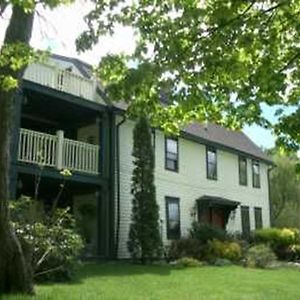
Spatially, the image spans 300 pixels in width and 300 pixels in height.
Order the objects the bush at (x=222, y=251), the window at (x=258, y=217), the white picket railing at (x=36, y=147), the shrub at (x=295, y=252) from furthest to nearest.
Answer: the window at (x=258, y=217) → the shrub at (x=295, y=252) → the bush at (x=222, y=251) → the white picket railing at (x=36, y=147)

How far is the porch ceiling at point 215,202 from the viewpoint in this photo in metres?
30.2

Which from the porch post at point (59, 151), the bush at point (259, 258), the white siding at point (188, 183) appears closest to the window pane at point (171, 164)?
the white siding at point (188, 183)

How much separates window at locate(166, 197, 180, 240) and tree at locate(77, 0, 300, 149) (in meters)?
16.3

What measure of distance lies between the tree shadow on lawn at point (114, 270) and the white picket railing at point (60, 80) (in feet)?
21.1

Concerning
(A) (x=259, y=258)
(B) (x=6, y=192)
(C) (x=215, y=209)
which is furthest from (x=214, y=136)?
(B) (x=6, y=192)

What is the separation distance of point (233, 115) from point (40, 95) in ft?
37.6

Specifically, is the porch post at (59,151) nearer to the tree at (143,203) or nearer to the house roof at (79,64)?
the tree at (143,203)

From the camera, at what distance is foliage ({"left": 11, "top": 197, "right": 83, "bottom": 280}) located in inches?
603

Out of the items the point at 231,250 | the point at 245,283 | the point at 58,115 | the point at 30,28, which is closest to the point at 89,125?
the point at 58,115

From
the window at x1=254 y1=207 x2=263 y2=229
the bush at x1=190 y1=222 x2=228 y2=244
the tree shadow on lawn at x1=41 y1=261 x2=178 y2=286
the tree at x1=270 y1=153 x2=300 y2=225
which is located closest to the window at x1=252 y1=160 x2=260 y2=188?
the window at x1=254 y1=207 x2=263 y2=229

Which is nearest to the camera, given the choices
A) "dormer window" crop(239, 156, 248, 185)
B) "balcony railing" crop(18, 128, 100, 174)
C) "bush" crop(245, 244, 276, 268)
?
"balcony railing" crop(18, 128, 100, 174)

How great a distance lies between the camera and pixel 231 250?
2553 centimetres

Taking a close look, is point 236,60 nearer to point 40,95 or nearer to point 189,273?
point 189,273

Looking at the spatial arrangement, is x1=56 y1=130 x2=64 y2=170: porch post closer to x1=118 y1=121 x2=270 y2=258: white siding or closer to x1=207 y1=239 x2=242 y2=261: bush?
x1=118 y1=121 x2=270 y2=258: white siding
